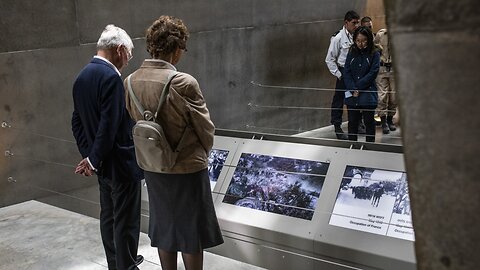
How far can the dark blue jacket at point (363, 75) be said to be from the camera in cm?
690

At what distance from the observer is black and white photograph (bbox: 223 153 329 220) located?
4574 millimetres

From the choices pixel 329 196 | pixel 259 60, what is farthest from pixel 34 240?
pixel 259 60

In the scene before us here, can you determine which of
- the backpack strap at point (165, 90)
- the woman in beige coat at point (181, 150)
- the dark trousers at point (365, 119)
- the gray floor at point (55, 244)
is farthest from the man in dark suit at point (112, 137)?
the dark trousers at point (365, 119)

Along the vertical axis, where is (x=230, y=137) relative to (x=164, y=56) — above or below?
below

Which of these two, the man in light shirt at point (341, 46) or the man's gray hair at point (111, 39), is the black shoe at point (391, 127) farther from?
the man's gray hair at point (111, 39)

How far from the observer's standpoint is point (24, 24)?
598cm

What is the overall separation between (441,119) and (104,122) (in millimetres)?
2802

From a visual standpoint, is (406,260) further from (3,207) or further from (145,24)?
(145,24)

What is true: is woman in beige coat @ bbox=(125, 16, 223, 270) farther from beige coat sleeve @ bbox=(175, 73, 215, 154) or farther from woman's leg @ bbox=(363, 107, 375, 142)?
woman's leg @ bbox=(363, 107, 375, 142)

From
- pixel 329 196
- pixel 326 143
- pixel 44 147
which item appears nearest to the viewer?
pixel 329 196

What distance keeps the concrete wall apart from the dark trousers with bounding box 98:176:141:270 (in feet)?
7.02

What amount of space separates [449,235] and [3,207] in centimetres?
587

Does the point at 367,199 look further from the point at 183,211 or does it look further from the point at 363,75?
the point at 363,75

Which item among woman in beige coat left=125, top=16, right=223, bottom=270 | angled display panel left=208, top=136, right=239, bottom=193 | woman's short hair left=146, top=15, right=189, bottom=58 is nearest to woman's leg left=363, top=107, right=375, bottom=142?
angled display panel left=208, top=136, right=239, bottom=193
